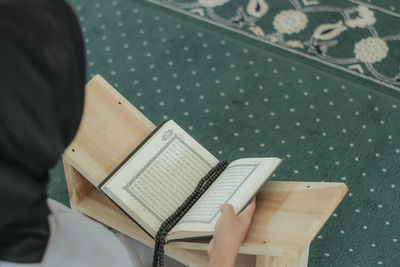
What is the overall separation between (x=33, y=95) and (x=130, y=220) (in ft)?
2.22

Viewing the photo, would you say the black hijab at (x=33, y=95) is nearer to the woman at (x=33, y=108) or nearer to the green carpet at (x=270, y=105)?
the woman at (x=33, y=108)

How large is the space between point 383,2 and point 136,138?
1.29 metres

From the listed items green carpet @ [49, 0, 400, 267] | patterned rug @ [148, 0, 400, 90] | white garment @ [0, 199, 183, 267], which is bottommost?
white garment @ [0, 199, 183, 267]

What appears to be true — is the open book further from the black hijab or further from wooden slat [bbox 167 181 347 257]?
the black hijab

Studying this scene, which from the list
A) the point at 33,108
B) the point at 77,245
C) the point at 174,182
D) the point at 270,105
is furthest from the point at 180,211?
the point at 270,105

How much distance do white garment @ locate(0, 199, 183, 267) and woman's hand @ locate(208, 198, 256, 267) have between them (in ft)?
0.54

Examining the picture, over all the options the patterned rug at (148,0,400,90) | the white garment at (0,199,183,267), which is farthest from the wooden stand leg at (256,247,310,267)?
the patterned rug at (148,0,400,90)

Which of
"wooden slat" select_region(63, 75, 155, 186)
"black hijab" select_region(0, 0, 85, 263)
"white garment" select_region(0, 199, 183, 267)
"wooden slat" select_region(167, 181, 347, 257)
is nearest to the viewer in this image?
"black hijab" select_region(0, 0, 85, 263)

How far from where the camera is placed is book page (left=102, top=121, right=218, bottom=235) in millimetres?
1084

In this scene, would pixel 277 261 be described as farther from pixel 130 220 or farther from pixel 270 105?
pixel 270 105

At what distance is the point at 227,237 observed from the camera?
0.94 meters

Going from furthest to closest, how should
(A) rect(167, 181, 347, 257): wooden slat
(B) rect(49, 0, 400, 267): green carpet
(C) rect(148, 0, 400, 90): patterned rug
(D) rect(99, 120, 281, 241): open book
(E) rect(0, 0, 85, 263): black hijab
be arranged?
1. (C) rect(148, 0, 400, 90): patterned rug
2. (B) rect(49, 0, 400, 267): green carpet
3. (D) rect(99, 120, 281, 241): open book
4. (A) rect(167, 181, 347, 257): wooden slat
5. (E) rect(0, 0, 85, 263): black hijab

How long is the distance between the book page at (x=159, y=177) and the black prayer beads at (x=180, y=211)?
1 centimetres

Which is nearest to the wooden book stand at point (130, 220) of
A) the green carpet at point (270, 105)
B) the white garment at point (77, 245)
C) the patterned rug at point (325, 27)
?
the white garment at point (77, 245)
